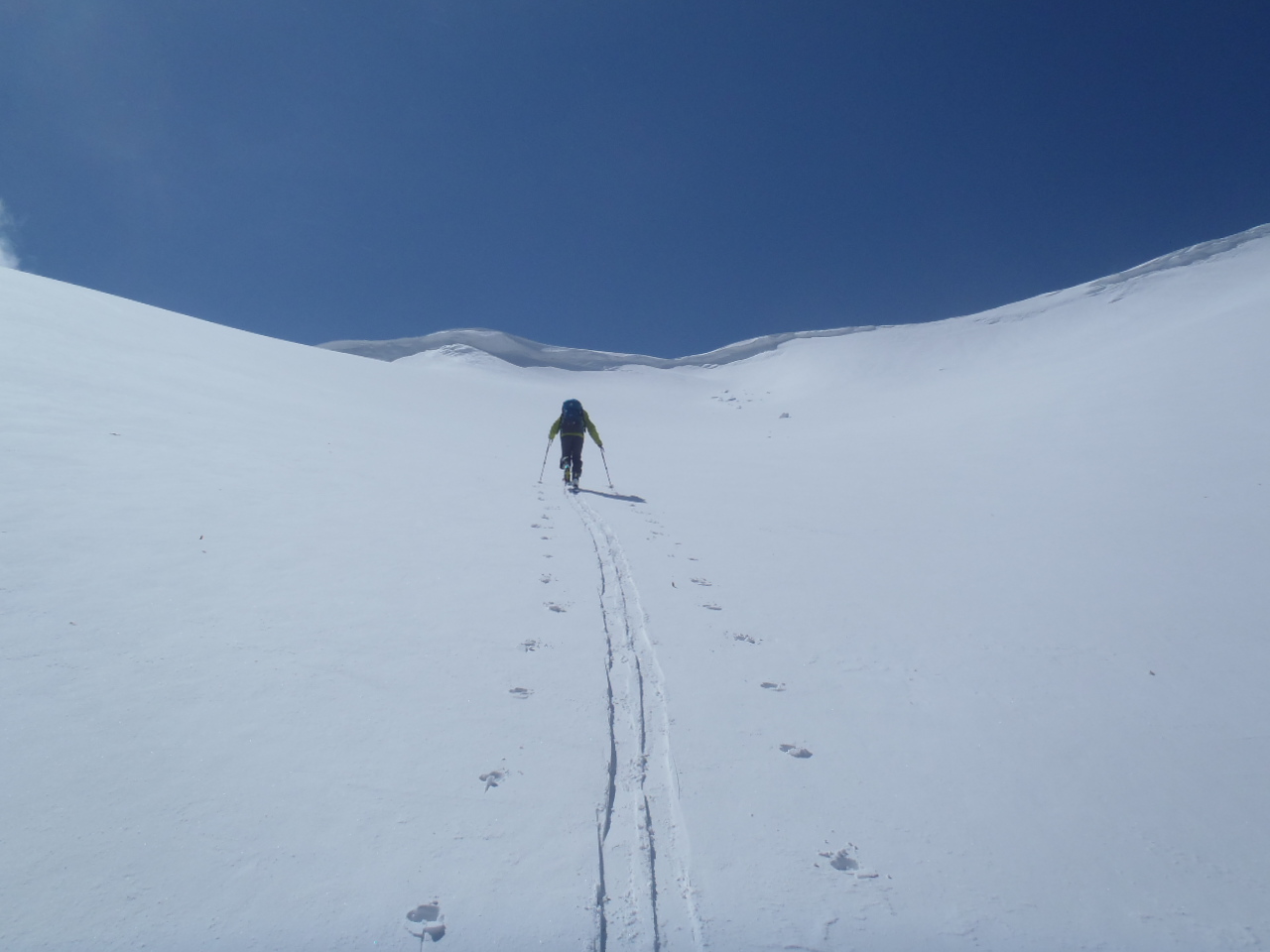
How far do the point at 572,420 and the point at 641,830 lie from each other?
393 inches

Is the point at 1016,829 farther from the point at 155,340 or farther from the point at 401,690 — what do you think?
the point at 155,340

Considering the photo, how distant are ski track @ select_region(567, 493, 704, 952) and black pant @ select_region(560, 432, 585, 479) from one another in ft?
24.3

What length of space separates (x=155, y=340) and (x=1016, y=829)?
1933 cm

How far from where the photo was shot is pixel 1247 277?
2702 cm

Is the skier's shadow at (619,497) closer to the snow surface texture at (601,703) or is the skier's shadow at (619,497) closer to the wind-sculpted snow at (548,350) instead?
the snow surface texture at (601,703)

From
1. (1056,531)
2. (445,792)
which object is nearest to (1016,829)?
(445,792)

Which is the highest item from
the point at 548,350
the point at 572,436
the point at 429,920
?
the point at 548,350

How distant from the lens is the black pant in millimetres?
12469

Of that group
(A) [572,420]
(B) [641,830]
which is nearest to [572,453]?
(A) [572,420]

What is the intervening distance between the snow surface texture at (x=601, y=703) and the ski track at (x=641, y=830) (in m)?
0.02

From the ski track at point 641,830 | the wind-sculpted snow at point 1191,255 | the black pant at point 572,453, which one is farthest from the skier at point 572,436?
the wind-sculpted snow at point 1191,255

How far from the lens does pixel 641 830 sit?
337 cm

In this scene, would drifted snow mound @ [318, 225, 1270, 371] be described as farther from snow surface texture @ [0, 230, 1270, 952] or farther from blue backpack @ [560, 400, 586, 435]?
snow surface texture @ [0, 230, 1270, 952]

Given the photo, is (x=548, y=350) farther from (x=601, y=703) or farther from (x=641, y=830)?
(x=641, y=830)
